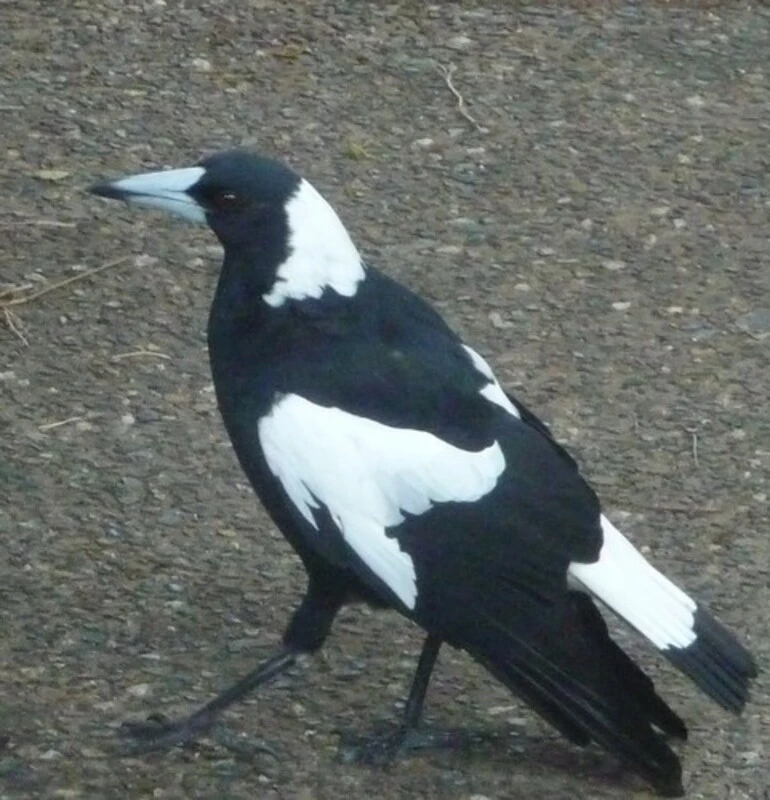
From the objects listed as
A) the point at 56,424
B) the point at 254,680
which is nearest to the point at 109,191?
the point at 254,680

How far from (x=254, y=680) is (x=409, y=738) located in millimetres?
243

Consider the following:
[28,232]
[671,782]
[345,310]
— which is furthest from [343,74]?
[671,782]

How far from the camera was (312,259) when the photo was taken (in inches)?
110

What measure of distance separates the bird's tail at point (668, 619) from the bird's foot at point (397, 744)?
36 centimetres

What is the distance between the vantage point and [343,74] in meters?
5.08

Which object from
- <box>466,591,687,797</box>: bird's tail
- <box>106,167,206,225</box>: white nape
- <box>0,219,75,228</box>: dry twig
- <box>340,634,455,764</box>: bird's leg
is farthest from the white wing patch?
<box>0,219,75,228</box>: dry twig

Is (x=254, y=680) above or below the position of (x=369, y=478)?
below

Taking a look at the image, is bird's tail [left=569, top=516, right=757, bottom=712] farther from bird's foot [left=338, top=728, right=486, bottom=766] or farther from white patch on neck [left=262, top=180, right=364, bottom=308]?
white patch on neck [left=262, top=180, right=364, bottom=308]

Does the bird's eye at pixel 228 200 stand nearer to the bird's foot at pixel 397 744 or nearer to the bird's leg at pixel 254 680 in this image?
the bird's leg at pixel 254 680

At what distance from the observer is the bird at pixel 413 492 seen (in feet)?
8.65

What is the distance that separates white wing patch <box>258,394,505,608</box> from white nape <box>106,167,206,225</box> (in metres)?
0.39

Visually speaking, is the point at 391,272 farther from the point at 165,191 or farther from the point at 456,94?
the point at 165,191

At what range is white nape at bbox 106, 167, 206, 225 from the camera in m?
2.87

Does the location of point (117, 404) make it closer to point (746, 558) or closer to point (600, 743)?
point (746, 558)
